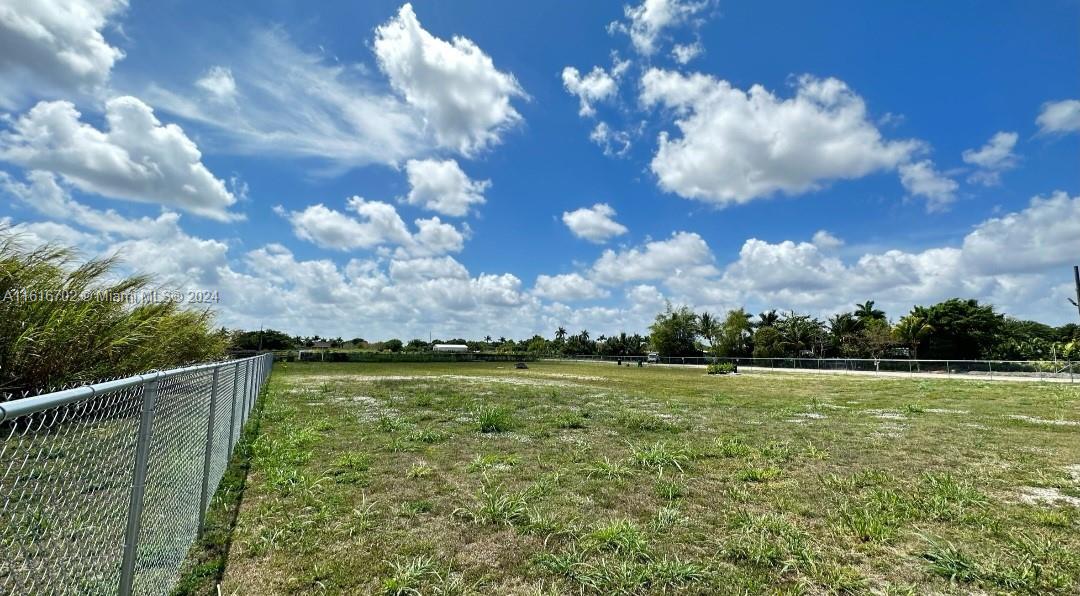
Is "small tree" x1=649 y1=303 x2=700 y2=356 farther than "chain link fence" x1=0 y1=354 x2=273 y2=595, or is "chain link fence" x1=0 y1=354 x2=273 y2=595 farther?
"small tree" x1=649 y1=303 x2=700 y2=356

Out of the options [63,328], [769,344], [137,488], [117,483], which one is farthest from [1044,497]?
[769,344]

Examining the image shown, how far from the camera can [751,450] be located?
7.48 metres

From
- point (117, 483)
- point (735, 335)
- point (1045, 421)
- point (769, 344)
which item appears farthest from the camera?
point (735, 335)

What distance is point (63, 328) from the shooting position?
678cm

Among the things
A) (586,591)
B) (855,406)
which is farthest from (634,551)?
(855,406)

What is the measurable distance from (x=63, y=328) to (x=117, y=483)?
5.86 meters

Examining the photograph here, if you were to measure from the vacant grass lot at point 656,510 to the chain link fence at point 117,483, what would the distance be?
622 mm

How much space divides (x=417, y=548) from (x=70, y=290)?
26.0 ft

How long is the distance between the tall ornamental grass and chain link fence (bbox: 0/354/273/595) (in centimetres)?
278

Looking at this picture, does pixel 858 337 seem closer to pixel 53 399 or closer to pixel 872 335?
pixel 872 335

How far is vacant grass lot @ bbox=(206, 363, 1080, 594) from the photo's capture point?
3510mm

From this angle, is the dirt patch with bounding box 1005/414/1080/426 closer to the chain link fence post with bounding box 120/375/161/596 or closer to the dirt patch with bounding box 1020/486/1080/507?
the dirt patch with bounding box 1020/486/1080/507

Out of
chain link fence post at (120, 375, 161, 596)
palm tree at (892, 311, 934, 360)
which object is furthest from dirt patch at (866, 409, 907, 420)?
palm tree at (892, 311, 934, 360)

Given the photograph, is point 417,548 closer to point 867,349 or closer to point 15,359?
point 15,359
